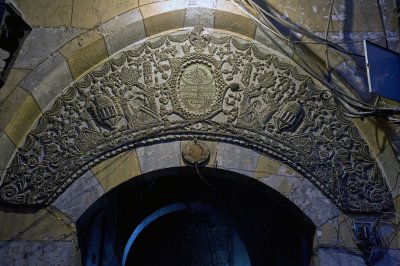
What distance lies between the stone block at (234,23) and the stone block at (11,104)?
1.86m

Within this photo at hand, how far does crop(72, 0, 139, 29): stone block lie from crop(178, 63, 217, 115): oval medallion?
2.79 feet

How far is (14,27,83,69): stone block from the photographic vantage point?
13.4ft

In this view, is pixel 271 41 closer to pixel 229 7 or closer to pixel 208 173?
pixel 229 7

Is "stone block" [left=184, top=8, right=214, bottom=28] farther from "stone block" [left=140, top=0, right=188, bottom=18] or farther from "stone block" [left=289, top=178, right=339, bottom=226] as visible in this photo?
"stone block" [left=289, top=178, right=339, bottom=226]

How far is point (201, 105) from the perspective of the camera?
13.3 feet

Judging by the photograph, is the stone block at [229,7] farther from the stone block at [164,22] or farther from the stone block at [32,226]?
the stone block at [32,226]

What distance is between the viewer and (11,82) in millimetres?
4004

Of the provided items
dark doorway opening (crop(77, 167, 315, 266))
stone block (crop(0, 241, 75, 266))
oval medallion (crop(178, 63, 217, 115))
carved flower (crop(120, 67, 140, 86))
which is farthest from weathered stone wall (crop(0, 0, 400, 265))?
oval medallion (crop(178, 63, 217, 115))

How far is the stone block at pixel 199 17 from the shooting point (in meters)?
4.28

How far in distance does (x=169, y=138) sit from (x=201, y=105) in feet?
1.38

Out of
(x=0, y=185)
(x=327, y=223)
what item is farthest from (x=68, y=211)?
(x=327, y=223)

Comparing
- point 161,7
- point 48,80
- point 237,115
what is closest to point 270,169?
point 237,115

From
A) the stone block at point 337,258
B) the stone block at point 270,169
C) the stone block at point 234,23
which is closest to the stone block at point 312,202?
the stone block at point 270,169

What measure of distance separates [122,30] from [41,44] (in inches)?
29.5
